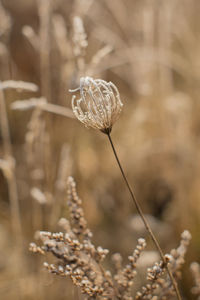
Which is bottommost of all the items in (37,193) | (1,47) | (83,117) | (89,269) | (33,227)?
(89,269)

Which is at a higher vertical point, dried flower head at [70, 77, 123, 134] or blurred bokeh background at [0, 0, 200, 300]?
blurred bokeh background at [0, 0, 200, 300]

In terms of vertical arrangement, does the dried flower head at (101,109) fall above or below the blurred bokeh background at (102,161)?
below

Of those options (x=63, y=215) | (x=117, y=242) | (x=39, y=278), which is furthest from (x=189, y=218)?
(x=39, y=278)

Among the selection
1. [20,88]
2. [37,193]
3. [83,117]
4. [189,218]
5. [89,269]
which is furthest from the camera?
[189,218]

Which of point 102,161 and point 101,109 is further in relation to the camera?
point 102,161

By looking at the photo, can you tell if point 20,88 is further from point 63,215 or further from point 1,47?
point 63,215

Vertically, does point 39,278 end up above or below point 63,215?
below

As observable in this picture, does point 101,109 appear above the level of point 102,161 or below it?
below

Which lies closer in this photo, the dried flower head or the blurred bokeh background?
the dried flower head

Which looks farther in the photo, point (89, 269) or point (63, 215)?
point (63, 215)

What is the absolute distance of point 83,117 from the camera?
24.3 inches

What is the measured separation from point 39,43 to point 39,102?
34cm

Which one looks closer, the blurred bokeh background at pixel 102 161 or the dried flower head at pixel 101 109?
the dried flower head at pixel 101 109

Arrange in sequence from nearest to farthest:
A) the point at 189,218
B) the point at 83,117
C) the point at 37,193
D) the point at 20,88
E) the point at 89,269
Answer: the point at 83,117 → the point at 89,269 → the point at 20,88 → the point at 37,193 → the point at 189,218
